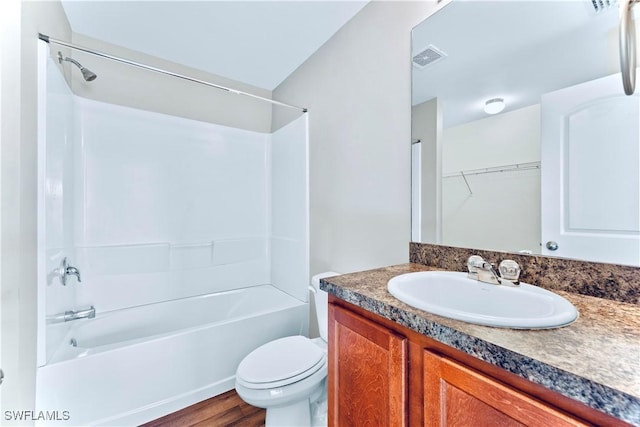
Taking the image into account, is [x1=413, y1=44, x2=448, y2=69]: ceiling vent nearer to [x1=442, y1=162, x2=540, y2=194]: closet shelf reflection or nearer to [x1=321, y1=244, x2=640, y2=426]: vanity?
[x1=442, y1=162, x2=540, y2=194]: closet shelf reflection

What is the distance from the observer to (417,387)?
0.64 meters

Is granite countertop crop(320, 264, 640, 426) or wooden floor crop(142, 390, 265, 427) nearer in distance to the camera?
granite countertop crop(320, 264, 640, 426)

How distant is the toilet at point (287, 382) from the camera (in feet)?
3.95

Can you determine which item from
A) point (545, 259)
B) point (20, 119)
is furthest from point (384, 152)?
point (20, 119)

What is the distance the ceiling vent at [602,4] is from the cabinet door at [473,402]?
117cm

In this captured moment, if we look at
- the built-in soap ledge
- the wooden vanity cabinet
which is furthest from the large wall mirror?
the built-in soap ledge

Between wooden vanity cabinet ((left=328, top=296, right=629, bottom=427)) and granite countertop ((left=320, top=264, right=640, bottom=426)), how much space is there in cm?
3

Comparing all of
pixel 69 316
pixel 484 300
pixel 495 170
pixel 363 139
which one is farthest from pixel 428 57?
pixel 69 316

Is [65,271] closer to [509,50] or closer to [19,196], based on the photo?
[19,196]

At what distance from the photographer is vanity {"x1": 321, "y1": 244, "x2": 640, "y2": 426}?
417 millimetres

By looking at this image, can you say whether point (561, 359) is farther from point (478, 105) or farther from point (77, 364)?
point (77, 364)

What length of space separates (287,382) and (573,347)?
3.61 ft

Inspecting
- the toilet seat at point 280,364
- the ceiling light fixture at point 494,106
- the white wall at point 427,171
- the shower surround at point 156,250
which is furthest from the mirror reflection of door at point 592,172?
the shower surround at point 156,250

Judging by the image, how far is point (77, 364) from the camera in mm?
1355
